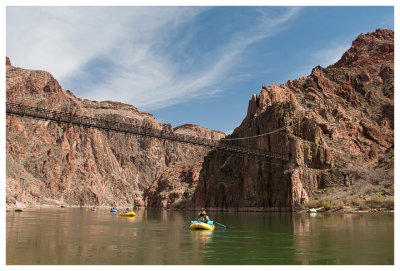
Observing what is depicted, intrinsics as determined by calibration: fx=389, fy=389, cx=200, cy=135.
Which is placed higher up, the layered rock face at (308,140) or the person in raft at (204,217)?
the layered rock face at (308,140)

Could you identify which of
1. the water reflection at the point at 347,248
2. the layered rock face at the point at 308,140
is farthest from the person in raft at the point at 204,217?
the layered rock face at the point at 308,140

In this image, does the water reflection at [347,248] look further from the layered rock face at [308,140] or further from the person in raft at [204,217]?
the layered rock face at [308,140]

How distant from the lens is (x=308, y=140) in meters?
78.2

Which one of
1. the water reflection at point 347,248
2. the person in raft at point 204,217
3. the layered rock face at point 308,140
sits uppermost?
the layered rock face at point 308,140

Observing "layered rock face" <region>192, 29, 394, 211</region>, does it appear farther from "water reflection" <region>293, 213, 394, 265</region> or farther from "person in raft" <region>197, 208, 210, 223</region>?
"water reflection" <region>293, 213, 394, 265</region>

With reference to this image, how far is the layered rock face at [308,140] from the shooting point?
74.0 meters

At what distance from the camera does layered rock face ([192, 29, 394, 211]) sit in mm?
74000

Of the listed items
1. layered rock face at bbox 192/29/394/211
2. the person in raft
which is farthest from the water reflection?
layered rock face at bbox 192/29/394/211

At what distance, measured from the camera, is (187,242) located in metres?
23.7

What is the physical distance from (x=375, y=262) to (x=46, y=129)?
7467 inches

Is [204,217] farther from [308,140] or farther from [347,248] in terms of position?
[308,140]

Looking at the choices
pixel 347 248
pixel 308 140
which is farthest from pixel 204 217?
pixel 308 140

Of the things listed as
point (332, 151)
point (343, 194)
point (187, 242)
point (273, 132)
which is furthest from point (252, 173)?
point (187, 242)

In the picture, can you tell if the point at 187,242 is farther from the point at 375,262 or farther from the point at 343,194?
the point at 343,194
